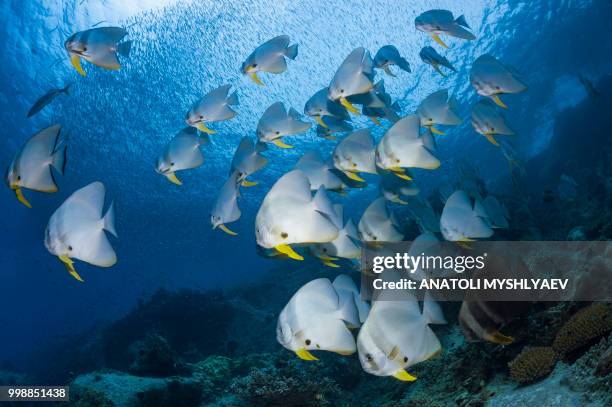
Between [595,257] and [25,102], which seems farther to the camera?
[25,102]

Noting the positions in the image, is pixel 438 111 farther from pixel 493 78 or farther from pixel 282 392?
pixel 282 392

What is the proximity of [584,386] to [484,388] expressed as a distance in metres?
1.19

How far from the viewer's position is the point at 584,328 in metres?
3.48

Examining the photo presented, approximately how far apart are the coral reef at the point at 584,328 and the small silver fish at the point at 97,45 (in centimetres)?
577

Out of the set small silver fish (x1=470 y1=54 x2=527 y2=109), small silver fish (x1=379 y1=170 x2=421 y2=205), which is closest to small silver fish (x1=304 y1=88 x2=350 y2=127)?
small silver fish (x1=379 y1=170 x2=421 y2=205)

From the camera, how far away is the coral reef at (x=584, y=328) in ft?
11.1

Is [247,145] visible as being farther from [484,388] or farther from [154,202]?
[154,202]

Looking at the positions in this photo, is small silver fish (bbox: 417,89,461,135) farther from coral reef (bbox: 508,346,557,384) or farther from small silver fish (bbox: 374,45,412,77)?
coral reef (bbox: 508,346,557,384)

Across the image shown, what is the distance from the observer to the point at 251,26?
1775 cm

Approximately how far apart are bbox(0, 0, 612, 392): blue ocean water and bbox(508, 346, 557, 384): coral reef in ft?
21.0

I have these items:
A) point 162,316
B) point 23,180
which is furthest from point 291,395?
point 162,316

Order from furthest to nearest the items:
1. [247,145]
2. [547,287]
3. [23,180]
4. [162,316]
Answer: [162,316] → [247,145] → [547,287] → [23,180]

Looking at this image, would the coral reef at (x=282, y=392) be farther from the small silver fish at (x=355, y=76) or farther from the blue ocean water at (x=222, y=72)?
the blue ocean water at (x=222, y=72)

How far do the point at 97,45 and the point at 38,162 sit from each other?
184 centimetres
